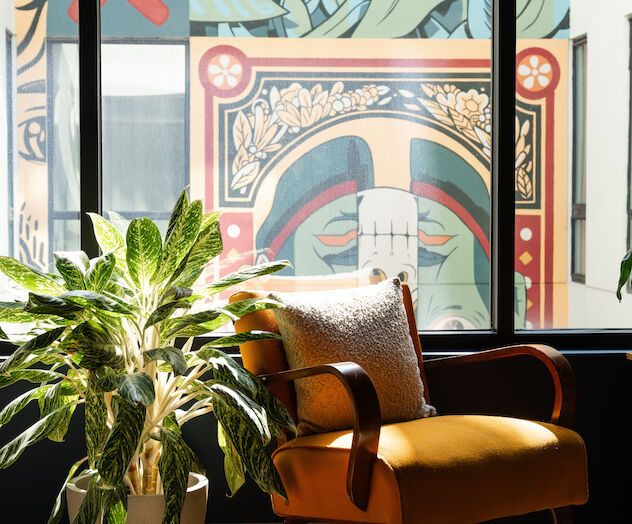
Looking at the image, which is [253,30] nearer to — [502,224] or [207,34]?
[207,34]

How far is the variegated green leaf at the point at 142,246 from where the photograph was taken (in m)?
1.95

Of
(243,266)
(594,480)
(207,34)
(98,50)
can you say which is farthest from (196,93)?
(594,480)

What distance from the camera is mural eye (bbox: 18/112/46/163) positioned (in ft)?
8.98

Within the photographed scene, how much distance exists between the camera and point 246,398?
1957mm

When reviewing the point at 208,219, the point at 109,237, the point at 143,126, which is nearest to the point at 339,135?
the point at 143,126

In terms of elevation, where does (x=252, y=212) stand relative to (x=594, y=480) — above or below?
above

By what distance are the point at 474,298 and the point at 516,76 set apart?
0.90 metres

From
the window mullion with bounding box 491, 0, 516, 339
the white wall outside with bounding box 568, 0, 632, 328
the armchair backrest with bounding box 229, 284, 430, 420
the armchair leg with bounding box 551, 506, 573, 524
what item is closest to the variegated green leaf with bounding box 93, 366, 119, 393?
the armchair backrest with bounding box 229, 284, 430, 420

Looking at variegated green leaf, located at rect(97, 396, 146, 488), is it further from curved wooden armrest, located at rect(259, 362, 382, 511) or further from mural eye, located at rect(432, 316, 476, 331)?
mural eye, located at rect(432, 316, 476, 331)

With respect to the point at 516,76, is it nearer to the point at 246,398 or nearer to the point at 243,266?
the point at 243,266

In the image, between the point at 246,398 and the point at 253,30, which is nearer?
the point at 246,398

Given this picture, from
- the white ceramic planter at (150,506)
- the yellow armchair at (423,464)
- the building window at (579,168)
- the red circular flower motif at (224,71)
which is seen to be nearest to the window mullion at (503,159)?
the building window at (579,168)

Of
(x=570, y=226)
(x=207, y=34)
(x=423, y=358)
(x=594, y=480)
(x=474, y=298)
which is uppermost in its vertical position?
(x=207, y=34)

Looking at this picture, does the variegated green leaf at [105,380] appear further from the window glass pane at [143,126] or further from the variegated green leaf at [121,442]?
the window glass pane at [143,126]
